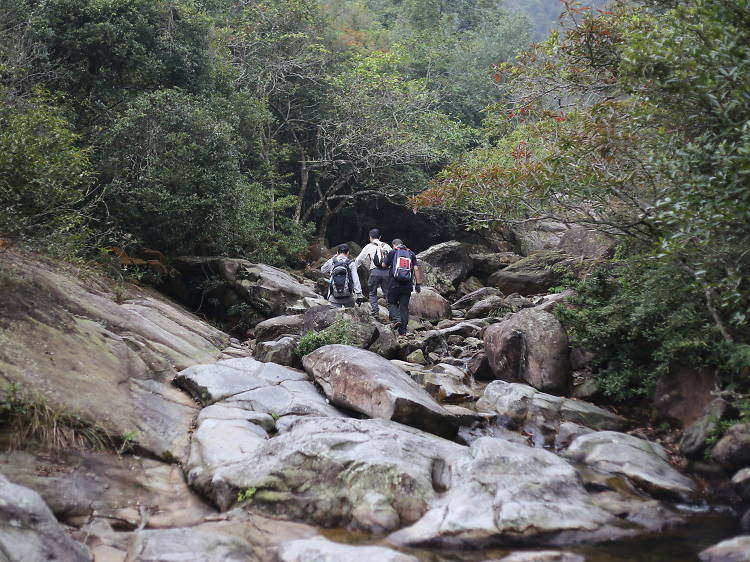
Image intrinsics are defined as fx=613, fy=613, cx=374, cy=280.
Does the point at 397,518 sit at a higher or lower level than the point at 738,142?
lower

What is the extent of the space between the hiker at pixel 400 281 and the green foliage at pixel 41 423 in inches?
307

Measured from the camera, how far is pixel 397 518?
18.8 feet

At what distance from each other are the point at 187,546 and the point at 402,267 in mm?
8808

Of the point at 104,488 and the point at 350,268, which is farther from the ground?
the point at 350,268

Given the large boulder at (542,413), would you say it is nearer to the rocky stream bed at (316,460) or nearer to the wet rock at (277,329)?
the rocky stream bed at (316,460)

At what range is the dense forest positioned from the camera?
726 cm

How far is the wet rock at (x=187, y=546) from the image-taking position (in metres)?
4.84

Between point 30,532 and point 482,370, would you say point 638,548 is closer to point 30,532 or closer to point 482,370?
point 30,532

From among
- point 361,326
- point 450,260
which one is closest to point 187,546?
point 361,326

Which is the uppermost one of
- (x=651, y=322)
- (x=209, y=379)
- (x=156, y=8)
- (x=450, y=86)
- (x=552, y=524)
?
(x=450, y=86)

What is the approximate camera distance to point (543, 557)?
5.19 metres

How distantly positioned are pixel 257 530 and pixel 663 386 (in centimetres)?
665

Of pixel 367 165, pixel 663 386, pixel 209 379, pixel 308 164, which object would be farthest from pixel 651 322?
pixel 308 164

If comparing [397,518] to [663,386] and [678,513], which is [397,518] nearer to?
[678,513]
